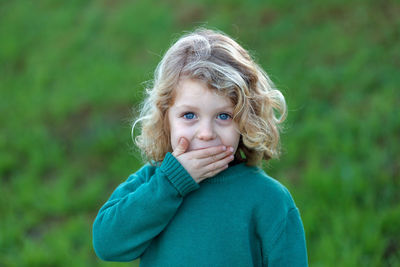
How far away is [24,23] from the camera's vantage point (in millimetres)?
7719

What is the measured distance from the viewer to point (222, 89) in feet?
5.42

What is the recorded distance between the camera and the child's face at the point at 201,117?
1.65m

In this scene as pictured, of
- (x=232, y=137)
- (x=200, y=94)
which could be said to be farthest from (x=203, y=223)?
(x=200, y=94)

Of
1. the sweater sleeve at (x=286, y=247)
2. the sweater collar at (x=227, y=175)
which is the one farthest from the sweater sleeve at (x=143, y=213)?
the sweater sleeve at (x=286, y=247)

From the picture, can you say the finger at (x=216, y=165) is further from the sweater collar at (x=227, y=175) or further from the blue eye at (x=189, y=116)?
the blue eye at (x=189, y=116)

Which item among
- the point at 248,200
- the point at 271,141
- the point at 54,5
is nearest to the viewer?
the point at 248,200

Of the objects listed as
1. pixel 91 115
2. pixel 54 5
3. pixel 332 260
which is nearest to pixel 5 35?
pixel 54 5

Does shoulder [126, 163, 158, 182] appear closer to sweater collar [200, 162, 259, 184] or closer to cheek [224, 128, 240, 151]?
sweater collar [200, 162, 259, 184]

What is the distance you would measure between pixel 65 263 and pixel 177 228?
232cm

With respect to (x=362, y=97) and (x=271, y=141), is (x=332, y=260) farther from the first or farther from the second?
(x=362, y=97)

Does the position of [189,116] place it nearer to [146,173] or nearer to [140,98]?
[146,173]

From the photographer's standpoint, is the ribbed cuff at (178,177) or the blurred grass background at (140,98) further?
the blurred grass background at (140,98)

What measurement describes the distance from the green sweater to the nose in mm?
134

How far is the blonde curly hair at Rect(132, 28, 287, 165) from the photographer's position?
5.49 ft
